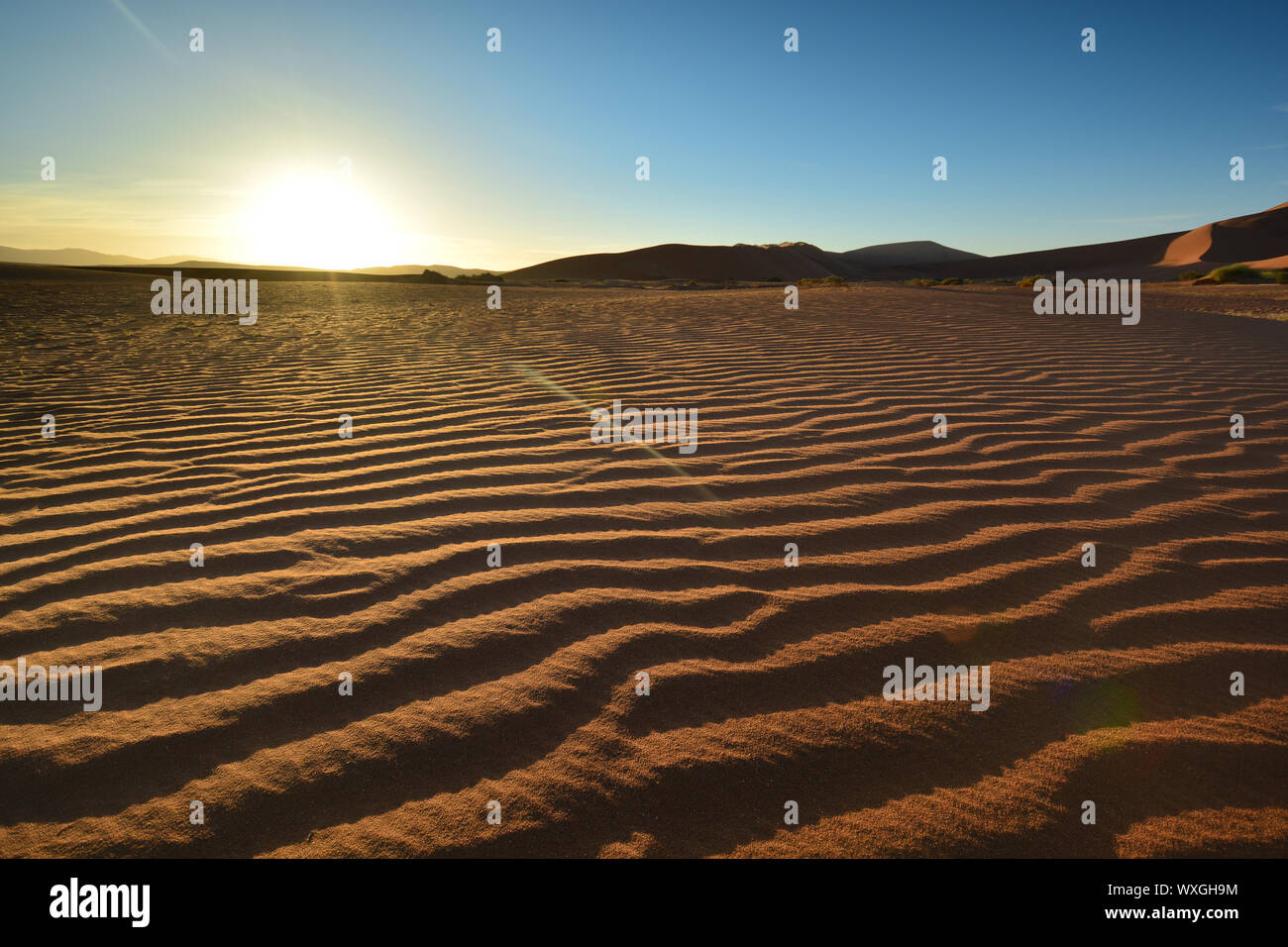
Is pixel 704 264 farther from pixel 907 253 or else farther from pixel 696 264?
pixel 907 253

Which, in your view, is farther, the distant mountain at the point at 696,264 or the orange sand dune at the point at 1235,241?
the distant mountain at the point at 696,264

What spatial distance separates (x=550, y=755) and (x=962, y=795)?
0.85 m

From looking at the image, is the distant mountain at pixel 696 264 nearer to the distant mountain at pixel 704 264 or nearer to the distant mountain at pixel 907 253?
the distant mountain at pixel 704 264

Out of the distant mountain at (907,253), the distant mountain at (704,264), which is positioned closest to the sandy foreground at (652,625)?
the distant mountain at (704,264)

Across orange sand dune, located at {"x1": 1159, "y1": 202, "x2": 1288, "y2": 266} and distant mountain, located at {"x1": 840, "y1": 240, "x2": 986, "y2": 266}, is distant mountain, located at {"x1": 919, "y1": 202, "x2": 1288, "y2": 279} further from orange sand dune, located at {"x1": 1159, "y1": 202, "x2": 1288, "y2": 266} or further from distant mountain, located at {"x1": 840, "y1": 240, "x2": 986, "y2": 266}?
distant mountain, located at {"x1": 840, "y1": 240, "x2": 986, "y2": 266}

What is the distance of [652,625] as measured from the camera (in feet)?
6.41

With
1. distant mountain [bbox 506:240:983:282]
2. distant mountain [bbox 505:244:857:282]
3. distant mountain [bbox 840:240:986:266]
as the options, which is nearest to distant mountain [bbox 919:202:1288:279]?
distant mountain [bbox 506:240:983:282]

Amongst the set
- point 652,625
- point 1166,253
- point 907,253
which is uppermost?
Result: point 907,253

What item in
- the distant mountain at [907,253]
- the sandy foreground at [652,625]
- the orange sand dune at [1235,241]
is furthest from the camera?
the distant mountain at [907,253]

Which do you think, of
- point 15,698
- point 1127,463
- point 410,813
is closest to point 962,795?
point 410,813

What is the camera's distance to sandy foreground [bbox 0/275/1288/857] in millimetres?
1355

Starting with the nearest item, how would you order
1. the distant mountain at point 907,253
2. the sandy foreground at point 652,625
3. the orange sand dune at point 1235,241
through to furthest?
the sandy foreground at point 652,625, the orange sand dune at point 1235,241, the distant mountain at point 907,253

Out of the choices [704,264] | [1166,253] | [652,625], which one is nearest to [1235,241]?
[1166,253]

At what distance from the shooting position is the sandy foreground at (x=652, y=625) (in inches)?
53.4
